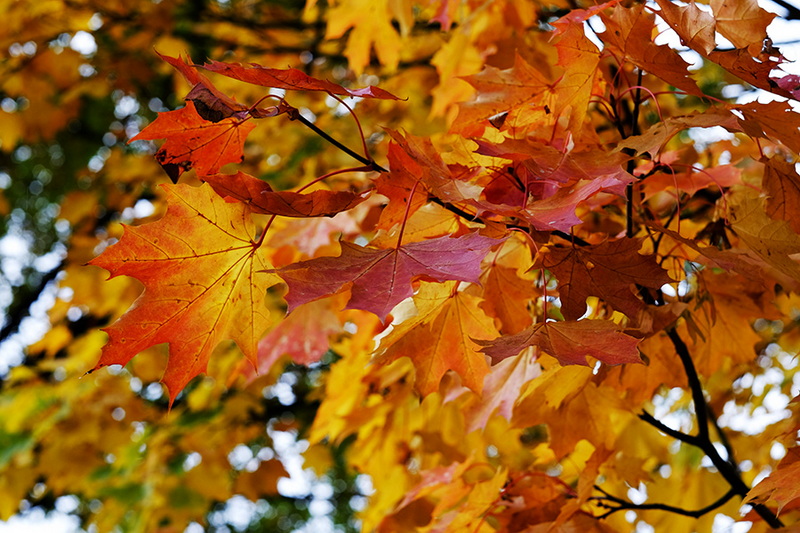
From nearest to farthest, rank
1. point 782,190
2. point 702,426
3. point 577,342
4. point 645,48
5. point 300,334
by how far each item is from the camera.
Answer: point 577,342 < point 645,48 < point 782,190 < point 702,426 < point 300,334

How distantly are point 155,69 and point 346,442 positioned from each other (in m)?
2.17

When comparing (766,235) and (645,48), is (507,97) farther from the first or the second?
(766,235)

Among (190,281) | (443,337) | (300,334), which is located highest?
(190,281)

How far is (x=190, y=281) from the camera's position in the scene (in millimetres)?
896

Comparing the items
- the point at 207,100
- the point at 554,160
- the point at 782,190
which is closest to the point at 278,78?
the point at 207,100

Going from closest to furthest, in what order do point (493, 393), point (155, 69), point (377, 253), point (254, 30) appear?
point (377, 253) → point (493, 393) → point (254, 30) → point (155, 69)

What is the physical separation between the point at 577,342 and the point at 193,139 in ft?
1.67

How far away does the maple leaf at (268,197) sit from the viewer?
2.61ft

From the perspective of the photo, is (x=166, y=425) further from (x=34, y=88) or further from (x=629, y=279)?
(x=629, y=279)

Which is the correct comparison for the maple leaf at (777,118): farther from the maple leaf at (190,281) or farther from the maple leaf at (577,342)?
the maple leaf at (190,281)

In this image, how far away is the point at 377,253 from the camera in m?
0.80

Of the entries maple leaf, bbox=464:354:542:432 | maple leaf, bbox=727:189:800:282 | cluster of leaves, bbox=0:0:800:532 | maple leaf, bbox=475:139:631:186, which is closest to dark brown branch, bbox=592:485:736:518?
cluster of leaves, bbox=0:0:800:532

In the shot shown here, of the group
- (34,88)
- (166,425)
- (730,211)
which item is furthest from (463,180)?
(34,88)

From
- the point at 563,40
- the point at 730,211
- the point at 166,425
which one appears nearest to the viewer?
the point at 563,40
